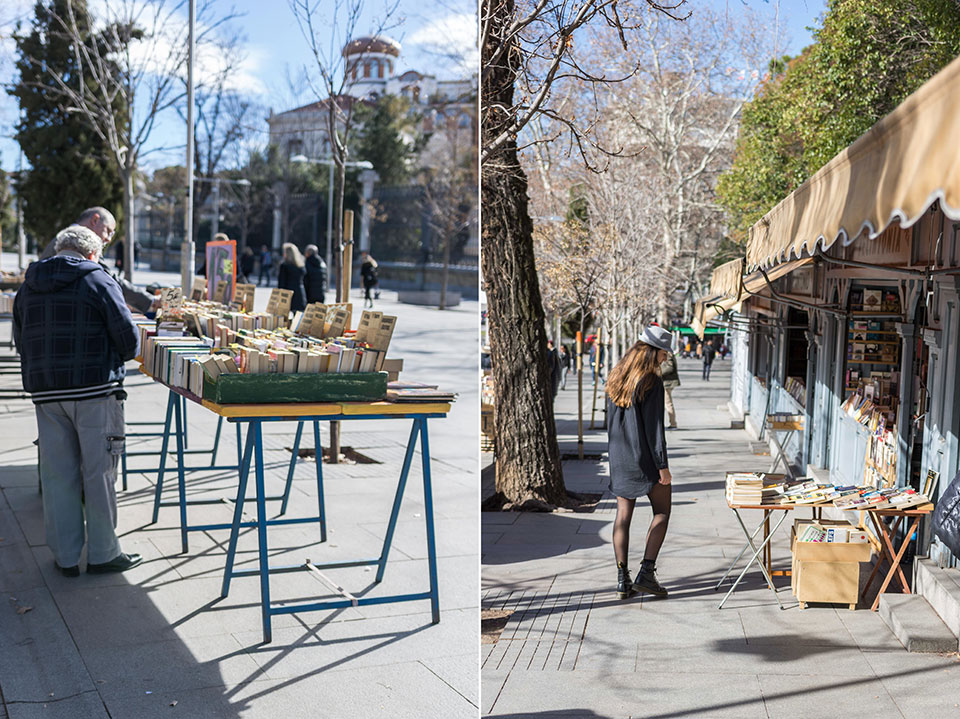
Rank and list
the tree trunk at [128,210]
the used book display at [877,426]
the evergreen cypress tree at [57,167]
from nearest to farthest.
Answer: the used book display at [877,426] → the tree trunk at [128,210] → the evergreen cypress tree at [57,167]

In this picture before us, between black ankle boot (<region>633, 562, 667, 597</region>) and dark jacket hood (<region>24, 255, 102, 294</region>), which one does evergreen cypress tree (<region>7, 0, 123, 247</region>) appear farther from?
black ankle boot (<region>633, 562, 667, 597</region>)

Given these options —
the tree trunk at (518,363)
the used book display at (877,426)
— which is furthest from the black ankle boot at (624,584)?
the tree trunk at (518,363)

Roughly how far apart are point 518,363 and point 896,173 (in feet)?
20.0

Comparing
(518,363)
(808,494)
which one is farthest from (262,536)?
(518,363)

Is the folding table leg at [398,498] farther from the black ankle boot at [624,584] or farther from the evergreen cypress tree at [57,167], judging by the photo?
the evergreen cypress tree at [57,167]

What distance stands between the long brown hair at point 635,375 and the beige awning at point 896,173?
1.18m

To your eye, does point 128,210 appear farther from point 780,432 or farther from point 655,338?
point 655,338

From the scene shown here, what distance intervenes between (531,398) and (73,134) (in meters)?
23.4

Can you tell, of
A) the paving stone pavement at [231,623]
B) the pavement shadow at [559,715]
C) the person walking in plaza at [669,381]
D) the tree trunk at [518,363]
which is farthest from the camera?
the tree trunk at [518,363]

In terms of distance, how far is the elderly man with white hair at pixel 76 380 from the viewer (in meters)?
5.12

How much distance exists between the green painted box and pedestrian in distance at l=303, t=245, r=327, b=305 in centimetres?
759

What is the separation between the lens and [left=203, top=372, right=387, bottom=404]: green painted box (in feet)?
14.6

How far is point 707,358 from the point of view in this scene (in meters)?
7.66

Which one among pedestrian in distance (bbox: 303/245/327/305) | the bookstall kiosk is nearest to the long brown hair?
the bookstall kiosk
